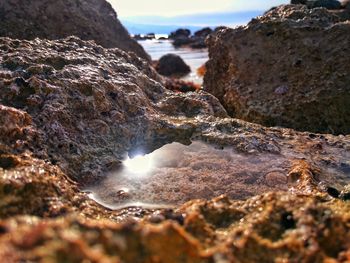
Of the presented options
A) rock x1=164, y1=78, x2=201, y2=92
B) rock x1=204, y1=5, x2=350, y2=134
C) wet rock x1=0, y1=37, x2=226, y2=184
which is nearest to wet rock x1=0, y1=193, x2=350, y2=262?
wet rock x1=0, y1=37, x2=226, y2=184

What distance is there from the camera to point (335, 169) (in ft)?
12.5

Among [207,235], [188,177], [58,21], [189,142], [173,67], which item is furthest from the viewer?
[173,67]

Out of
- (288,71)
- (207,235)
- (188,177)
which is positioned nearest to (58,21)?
(288,71)

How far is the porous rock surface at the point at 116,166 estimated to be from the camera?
5.07 feet

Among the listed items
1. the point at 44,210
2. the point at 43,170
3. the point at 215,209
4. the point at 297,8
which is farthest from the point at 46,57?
the point at 297,8

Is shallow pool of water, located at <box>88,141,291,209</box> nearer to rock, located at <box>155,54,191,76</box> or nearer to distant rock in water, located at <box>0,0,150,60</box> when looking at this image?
distant rock in water, located at <box>0,0,150,60</box>

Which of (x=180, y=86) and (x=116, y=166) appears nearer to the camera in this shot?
(x=116, y=166)

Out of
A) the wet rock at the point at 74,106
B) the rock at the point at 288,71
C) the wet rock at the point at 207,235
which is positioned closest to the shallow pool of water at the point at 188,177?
the wet rock at the point at 74,106

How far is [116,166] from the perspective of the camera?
3615 mm

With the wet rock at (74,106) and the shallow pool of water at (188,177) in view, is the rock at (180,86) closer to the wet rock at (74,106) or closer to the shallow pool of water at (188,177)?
the wet rock at (74,106)

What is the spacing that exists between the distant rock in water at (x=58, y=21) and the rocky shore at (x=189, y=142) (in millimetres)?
2758

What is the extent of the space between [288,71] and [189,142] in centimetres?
288

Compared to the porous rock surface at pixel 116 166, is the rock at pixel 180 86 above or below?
below

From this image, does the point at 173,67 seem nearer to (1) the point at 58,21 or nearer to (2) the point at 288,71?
(1) the point at 58,21
